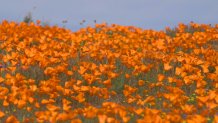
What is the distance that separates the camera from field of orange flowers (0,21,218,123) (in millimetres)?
7504

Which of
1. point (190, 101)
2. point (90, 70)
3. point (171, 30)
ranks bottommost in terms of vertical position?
point (190, 101)

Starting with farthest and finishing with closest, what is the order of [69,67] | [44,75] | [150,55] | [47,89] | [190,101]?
[150,55]
[69,67]
[44,75]
[190,101]
[47,89]

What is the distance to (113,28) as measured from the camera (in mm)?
16984

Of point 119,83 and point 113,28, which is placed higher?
point 113,28

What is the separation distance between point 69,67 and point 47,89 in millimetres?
2767

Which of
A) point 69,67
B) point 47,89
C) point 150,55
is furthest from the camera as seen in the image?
point 150,55

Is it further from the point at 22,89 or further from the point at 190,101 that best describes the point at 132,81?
the point at 22,89

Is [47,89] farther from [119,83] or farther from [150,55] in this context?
[150,55]

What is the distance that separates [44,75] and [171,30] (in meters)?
8.58

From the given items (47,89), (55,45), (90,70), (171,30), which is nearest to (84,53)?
(55,45)

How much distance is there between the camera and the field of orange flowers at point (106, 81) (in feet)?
24.6

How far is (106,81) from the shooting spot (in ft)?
30.2

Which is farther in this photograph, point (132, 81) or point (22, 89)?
point (132, 81)

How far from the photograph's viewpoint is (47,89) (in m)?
8.42
